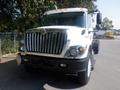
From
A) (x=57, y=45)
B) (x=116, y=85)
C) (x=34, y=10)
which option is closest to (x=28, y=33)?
(x=57, y=45)

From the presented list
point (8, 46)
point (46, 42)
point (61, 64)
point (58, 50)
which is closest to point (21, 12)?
point (8, 46)

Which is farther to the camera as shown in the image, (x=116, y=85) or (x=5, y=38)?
(x=5, y=38)

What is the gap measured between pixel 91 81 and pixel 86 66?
3.28 feet

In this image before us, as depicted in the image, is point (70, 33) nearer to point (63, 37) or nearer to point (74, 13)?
point (63, 37)

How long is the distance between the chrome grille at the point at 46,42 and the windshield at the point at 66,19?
146 cm

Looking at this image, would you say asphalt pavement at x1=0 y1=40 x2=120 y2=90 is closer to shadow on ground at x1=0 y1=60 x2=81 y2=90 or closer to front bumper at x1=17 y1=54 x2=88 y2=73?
shadow on ground at x1=0 y1=60 x2=81 y2=90

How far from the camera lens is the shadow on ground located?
7712 mm

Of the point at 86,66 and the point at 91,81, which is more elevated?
the point at 86,66

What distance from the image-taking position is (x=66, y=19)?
9297mm

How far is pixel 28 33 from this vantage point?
8227mm

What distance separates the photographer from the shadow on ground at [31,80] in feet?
25.3

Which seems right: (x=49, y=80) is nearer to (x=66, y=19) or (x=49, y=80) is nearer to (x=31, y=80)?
(x=31, y=80)

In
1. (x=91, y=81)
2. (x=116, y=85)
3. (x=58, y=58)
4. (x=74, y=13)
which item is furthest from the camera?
(x=74, y=13)

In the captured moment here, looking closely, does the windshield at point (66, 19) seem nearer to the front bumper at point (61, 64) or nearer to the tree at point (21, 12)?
the front bumper at point (61, 64)
